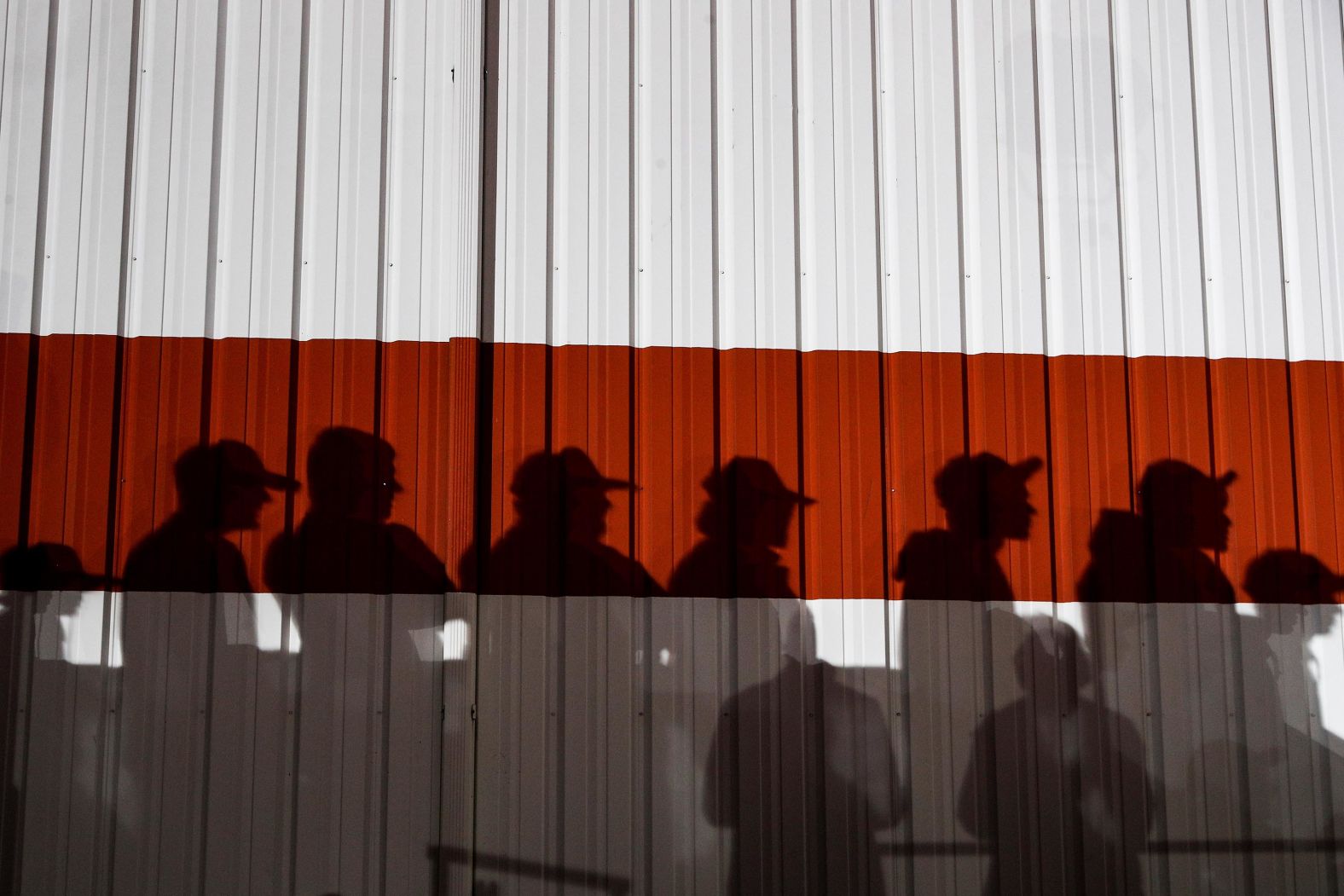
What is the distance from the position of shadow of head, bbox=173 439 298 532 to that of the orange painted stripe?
0.04 meters

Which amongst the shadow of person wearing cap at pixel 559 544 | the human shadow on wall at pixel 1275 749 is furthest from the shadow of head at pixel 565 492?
the human shadow on wall at pixel 1275 749

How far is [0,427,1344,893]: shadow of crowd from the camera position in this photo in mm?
2992

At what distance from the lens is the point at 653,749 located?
2994 mm

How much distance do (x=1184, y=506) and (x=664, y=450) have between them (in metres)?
1.79

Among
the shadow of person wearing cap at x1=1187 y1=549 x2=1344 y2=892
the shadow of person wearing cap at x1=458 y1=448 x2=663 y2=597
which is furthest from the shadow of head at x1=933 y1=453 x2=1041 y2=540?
the shadow of person wearing cap at x1=458 y1=448 x2=663 y2=597

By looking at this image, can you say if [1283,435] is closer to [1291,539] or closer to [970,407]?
[1291,539]

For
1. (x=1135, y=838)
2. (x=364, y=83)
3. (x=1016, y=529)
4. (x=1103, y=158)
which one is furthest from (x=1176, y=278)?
(x=364, y=83)

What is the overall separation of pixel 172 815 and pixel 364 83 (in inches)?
96.7

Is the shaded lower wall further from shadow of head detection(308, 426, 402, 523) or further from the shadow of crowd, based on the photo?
shadow of head detection(308, 426, 402, 523)

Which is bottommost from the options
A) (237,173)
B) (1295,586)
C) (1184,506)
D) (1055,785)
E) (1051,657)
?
(1055,785)

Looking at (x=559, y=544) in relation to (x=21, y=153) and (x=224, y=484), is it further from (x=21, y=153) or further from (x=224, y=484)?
(x=21, y=153)

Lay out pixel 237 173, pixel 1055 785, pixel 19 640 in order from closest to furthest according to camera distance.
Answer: pixel 19 640
pixel 1055 785
pixel 237 173

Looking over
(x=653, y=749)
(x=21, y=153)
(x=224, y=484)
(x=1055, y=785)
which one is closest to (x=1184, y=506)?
(x=1055, y=785)

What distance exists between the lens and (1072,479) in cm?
319
